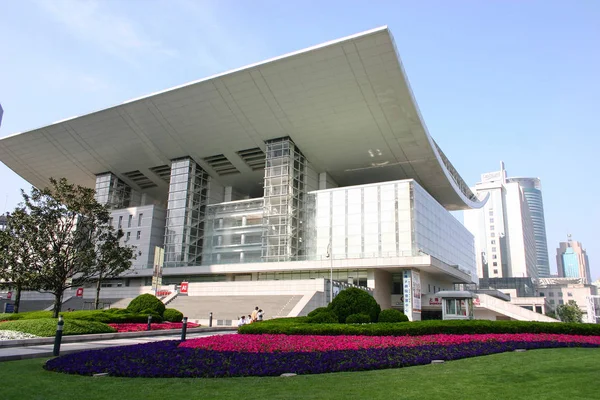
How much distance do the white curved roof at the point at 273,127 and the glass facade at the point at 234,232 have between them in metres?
3.96

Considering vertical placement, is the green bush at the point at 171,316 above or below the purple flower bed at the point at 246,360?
above

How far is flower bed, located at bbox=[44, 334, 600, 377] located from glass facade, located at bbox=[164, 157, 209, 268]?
39436 mm

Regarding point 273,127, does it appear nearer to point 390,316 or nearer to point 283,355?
point 390,316

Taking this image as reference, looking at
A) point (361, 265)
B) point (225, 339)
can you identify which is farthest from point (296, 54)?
point (225, 339)

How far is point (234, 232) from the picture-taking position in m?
52.3

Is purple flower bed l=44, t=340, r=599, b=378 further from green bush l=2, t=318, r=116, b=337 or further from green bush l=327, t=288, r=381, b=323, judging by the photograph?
green bush l=327, t=288, r=381, b=323

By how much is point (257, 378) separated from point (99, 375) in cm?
269

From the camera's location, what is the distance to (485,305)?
4344cm

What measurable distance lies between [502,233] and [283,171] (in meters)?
120

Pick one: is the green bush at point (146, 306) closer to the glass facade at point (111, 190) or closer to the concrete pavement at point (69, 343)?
the concrete pavement at point (69, 343)

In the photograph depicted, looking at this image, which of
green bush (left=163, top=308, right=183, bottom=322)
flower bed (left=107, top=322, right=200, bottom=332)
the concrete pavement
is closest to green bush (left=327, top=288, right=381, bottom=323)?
the concrete pavement

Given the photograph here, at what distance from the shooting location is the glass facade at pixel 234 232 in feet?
167

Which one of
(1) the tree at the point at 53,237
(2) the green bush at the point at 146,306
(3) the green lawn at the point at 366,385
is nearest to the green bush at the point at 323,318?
(3) the green lawn at the point at 366,385

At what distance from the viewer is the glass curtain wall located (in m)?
46.1
